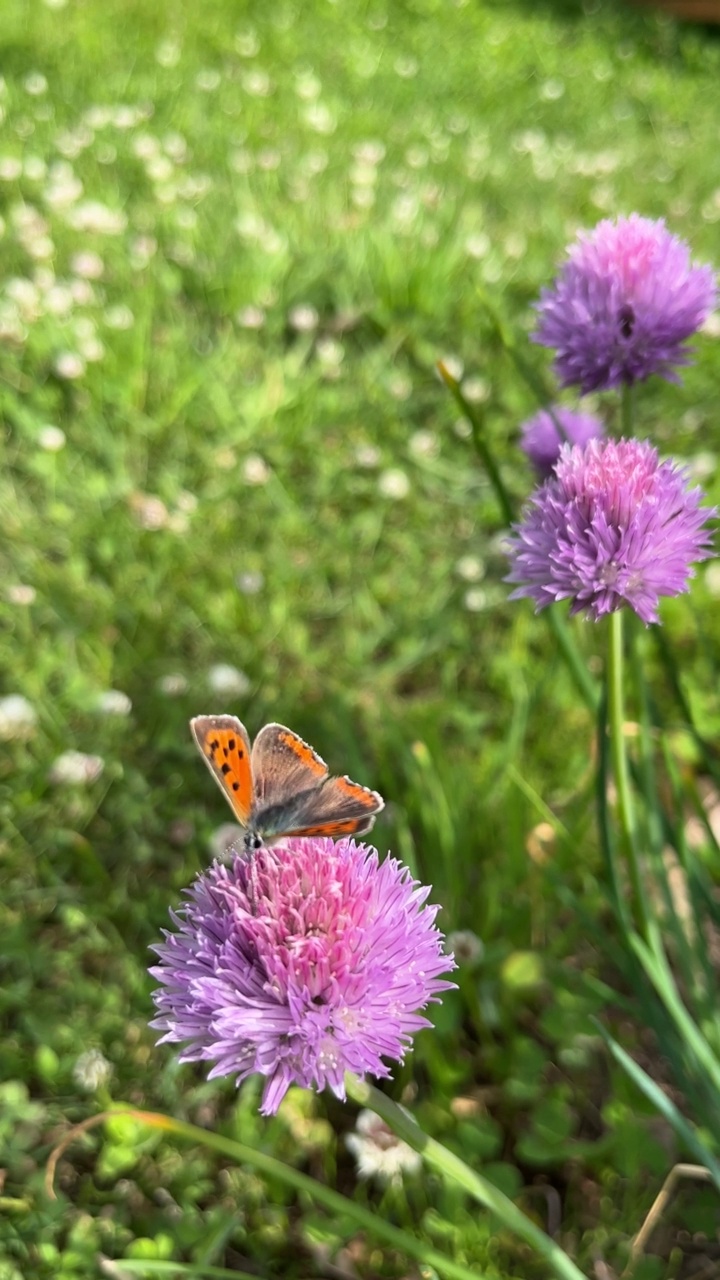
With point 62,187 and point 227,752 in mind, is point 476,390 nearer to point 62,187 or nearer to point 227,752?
point 62,187

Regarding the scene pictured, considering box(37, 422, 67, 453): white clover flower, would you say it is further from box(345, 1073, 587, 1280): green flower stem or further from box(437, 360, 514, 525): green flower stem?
box(345, 1073, 587, 1280): green flower stem

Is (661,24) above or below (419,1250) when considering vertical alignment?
above

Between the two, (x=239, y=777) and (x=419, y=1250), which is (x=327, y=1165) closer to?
(x=419, y=1250)

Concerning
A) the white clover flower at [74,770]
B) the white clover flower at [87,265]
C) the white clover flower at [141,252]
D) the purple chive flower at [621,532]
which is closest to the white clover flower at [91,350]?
the white clover flower at [87,265]

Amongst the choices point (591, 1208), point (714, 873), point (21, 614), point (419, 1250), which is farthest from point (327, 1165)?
point (21, 614)

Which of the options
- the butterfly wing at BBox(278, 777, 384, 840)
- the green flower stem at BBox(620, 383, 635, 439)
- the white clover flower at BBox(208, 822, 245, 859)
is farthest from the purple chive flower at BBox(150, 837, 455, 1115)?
the white clover flower at BBox(208, 822, 245, 859)
